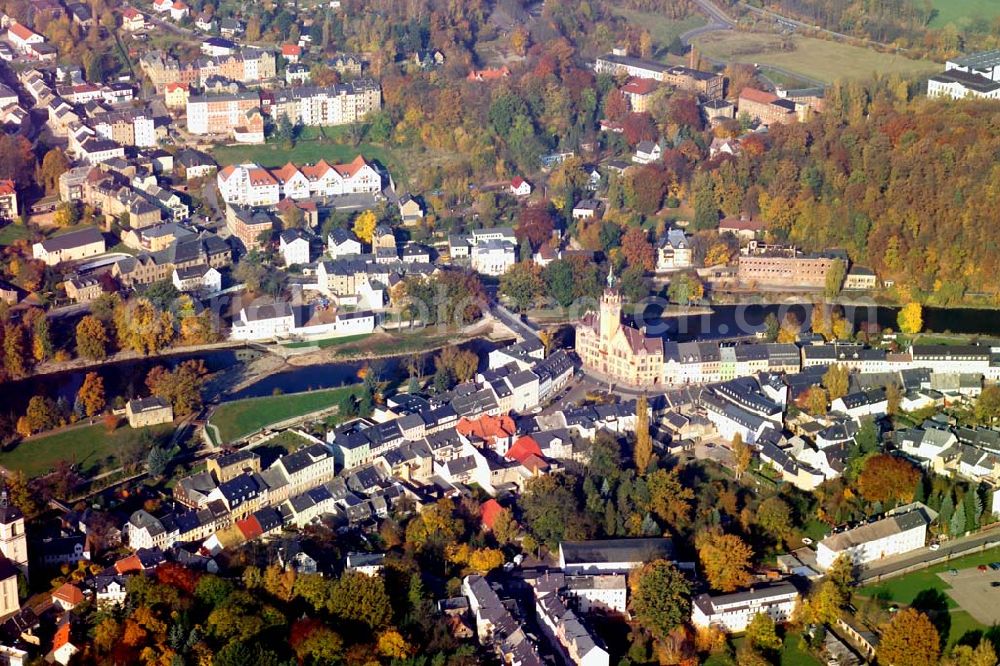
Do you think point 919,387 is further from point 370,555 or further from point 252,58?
point 252,58

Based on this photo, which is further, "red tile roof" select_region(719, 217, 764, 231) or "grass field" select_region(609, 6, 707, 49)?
"grass field" select_region(609, 6, 707, 49)

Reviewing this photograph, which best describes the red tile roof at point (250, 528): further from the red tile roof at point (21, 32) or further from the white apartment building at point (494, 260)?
the red tile roof at point (21, 32)

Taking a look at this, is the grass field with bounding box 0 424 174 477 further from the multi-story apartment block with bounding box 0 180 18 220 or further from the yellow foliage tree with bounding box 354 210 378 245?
the multi-story apartment block with bounding box 0 180 18 220

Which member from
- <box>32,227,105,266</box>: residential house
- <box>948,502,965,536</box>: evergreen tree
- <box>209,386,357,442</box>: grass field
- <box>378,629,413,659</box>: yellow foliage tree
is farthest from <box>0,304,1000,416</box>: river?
<box>378,629,413,659</box>: yellow foliage tree

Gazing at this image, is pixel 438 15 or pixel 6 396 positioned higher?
pixel 438 15

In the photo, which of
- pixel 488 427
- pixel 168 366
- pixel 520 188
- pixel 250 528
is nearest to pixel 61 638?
pixel 250 528

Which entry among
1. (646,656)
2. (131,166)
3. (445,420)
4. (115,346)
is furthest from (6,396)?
(646,656)
